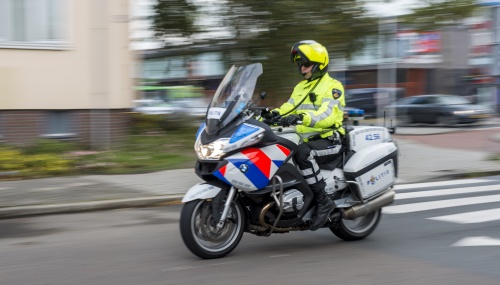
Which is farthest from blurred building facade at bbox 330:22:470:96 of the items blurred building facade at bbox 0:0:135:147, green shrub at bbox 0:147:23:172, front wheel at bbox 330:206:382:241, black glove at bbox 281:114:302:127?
→ black glove at bbox 281:114:302:127

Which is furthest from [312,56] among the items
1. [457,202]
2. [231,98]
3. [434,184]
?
[434,184]

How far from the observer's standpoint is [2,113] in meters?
12.9

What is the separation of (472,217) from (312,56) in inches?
132

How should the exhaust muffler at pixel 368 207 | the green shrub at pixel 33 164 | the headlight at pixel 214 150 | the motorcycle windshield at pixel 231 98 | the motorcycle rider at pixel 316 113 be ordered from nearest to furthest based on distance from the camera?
the headlight at pixel 214 150 → the motorcycle windshield at pixel 231 98 → the motorcycle rider at pixel 316 113 → the exhaust muffler at pixel 368 207 → the green shrub at pixel 33 164

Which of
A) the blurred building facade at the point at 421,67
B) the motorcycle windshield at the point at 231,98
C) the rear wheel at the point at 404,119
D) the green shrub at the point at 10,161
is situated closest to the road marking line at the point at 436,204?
the motorcycle windshield at the point at 231,98

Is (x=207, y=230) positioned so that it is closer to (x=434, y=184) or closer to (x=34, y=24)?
(x=434, y=184)

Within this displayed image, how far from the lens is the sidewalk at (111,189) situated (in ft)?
28.9

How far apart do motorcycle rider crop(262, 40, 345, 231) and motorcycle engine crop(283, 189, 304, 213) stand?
17cm

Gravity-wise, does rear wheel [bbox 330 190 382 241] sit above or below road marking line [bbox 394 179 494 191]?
above

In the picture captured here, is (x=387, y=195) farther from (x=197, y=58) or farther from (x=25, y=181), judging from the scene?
(x=197, y=58)

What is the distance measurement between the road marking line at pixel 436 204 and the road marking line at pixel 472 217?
1.90 ft

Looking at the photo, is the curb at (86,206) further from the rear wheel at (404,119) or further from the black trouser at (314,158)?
the rear wheel at (404,119)

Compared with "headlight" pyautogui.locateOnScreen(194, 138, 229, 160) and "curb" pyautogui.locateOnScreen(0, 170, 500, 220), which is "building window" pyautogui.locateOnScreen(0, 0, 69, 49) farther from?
"headlight" pyautogui.locateOnScreen(194, 138, 229, 160)

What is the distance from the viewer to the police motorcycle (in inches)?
225
